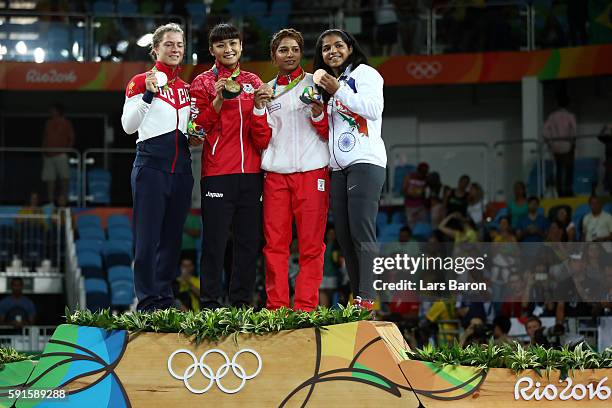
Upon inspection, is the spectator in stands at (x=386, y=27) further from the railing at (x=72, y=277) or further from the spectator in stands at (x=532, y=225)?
the railing at (x=72, y=277)

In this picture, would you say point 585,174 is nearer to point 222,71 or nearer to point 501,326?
point 501,326

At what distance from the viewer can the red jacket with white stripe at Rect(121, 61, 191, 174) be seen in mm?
7629

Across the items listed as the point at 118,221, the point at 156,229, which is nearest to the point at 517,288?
the point at 156,229

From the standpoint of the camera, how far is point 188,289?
1385cm

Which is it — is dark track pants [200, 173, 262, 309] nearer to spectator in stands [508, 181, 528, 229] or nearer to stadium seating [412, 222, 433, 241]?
stadium seating [412, 222, 433, 241]

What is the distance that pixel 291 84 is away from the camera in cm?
783

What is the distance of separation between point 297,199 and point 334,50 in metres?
0.92

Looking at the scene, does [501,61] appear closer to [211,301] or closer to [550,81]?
[550,81]

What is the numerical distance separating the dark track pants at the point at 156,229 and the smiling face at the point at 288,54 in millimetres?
888

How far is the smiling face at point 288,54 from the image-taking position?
777cm

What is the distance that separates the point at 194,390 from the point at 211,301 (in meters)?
1.00

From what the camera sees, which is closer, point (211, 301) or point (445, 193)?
point (211, 301)

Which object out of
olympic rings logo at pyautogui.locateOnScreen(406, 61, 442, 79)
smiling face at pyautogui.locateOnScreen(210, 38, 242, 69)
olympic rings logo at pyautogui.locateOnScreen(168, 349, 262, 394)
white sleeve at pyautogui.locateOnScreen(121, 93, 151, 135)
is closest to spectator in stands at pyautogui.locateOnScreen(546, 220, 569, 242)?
olympic rings logo at pyautogui.locateOnScreen(406, 61, 442, 79)

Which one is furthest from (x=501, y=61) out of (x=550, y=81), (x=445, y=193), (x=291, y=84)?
(x=291, y=84)
